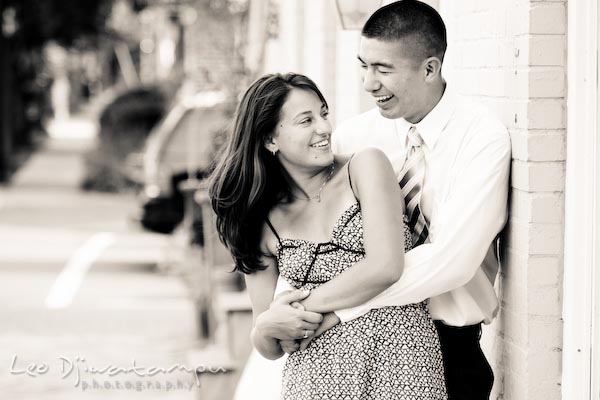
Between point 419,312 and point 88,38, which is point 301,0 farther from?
point 88,38

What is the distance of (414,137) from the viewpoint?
350 cm

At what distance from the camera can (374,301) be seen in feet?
10.4

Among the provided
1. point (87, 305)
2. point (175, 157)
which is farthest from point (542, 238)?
point (175, 157)

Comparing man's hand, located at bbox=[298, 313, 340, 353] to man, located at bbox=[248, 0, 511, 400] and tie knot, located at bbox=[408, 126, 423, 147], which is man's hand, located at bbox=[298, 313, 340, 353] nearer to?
man, located at bbox=[248, 0, 511, 400]

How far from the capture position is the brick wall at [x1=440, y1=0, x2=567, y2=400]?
335cm

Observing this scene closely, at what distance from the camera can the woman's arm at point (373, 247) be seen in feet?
10.2

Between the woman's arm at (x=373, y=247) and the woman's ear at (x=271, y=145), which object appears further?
the woman's ear at (x=271, y=145)

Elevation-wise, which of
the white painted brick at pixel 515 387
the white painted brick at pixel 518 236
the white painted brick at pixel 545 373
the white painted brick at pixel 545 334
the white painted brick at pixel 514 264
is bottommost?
the white painted brick at pixel 515 387

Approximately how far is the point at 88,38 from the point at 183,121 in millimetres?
14154

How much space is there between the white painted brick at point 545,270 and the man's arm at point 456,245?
17cm

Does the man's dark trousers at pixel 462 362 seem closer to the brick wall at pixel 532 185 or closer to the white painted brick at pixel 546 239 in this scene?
the brick wall at pixel 532 185

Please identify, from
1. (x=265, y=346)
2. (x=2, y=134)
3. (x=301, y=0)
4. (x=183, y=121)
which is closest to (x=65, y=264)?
(x=183, y=121)

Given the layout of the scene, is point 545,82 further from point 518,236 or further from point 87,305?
point 87,305

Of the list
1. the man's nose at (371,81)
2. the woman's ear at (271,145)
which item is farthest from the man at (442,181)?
the woman's ear at (271,145)
